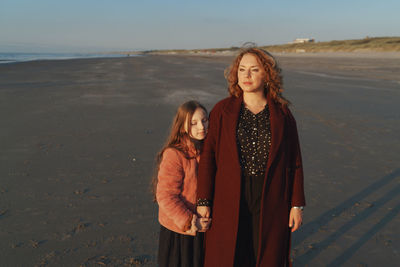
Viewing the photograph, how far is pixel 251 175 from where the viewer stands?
199 cm

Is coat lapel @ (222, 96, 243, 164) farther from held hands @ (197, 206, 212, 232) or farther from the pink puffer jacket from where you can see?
held hands @ (197, 206, 212, 232)

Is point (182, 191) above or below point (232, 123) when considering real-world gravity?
below

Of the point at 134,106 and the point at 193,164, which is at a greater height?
the point at 193,164

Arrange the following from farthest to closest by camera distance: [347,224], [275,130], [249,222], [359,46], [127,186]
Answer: [359,46], [127,186], [347,224], [249,222], [275,130]

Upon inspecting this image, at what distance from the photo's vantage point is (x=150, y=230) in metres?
3.38

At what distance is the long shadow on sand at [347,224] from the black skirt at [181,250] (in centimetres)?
128

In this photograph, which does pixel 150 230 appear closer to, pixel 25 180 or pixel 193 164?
pixel 193 164

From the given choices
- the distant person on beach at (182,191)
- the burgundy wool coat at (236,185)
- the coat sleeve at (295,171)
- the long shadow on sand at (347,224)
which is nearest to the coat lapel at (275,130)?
the burgundy wool coat at (236,185)

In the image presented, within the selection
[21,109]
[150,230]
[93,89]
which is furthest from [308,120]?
[93,89]

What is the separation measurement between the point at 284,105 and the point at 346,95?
1119 centimetres

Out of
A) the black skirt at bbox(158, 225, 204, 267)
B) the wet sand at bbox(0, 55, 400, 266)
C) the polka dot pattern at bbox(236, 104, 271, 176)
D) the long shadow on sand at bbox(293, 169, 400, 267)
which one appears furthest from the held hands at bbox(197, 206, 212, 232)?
the long shadow on sand at bbox(293, 169, 400, 267)

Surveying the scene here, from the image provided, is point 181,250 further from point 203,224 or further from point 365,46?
point 365,46

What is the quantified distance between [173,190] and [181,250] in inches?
18.2

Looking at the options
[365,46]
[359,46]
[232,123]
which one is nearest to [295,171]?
[232,123]
